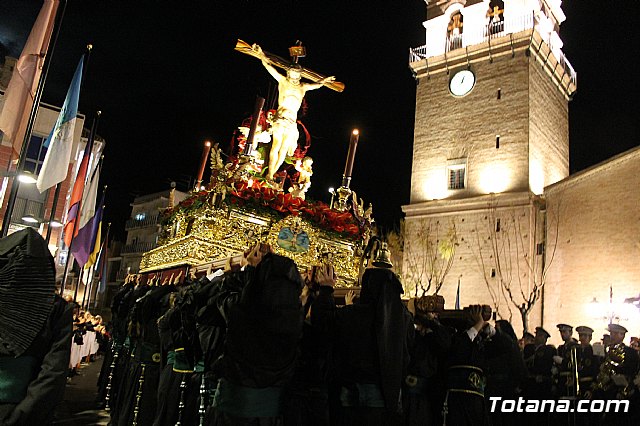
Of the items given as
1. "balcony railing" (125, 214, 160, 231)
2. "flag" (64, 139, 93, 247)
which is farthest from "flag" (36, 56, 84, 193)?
"balcony railing" (125, 214, 160, 231)

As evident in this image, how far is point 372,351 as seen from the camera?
4.18 metres

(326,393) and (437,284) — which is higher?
(437,284)

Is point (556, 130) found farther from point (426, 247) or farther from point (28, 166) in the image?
point (28, 166)

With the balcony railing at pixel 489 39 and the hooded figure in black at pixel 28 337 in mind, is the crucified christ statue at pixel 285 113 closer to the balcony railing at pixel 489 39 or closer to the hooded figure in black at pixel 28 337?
the hooded figure in black at pixel 28 337

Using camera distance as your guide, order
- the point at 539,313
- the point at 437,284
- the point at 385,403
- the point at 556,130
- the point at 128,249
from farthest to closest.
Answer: the point at 128,249
the point at 556,130
the point at 437,284
the point at 539,313
the point at 385,403

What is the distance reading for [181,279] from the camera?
6684mm

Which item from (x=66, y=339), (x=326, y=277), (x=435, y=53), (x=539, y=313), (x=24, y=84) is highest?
(x=435, y=53)

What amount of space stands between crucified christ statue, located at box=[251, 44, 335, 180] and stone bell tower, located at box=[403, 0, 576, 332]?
19.6m

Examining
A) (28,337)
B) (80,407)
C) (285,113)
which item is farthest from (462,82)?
(28,337)

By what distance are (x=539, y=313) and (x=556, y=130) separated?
1150 centimetres

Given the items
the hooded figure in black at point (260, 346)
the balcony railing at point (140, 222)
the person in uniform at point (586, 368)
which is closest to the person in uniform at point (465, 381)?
the hooded figure in black at point (260, 346)

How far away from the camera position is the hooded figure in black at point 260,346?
3.65 meters

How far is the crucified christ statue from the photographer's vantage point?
27.4ft

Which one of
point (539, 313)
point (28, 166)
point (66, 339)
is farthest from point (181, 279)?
point (28, 166)
